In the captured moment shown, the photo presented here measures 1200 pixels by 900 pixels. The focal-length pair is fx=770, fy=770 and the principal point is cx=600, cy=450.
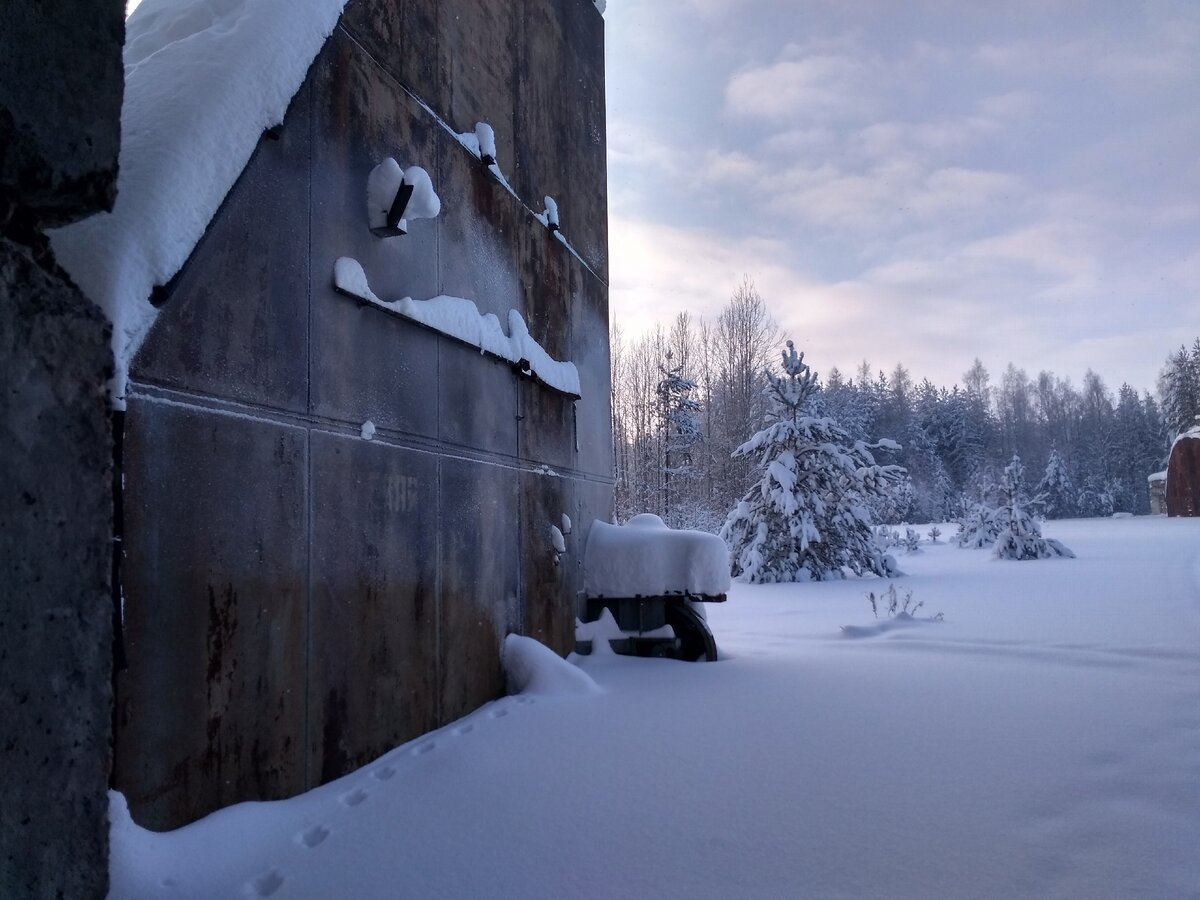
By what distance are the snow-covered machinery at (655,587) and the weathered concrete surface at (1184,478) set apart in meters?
39.5

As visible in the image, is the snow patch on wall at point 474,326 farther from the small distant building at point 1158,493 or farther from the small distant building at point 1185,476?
the small distant building at point 1158,493

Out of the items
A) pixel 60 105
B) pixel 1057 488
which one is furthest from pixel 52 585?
pixel 1057 488

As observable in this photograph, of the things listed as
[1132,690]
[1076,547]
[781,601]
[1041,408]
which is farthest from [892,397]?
[1132,690]

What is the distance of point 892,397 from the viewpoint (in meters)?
66.6

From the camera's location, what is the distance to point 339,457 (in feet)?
10.2

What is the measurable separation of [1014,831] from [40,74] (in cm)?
324

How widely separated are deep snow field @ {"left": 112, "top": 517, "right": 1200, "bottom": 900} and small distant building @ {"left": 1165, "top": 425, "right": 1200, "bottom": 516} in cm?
3787

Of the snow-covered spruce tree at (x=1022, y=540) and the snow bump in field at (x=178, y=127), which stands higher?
the snow bump in field at (x=178, y=127)

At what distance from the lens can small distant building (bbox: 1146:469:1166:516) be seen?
134 feet

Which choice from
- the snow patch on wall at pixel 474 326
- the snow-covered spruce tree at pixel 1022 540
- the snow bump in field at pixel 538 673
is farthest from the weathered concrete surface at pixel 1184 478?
the snow bump in field at pixel 538 673

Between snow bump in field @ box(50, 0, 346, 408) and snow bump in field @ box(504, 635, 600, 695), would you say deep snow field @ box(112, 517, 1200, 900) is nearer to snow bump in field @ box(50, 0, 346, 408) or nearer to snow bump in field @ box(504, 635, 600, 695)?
snow bump in field @ box(504, 635, 600, 695)

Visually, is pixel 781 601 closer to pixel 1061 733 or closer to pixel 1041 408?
pixel 1061 733

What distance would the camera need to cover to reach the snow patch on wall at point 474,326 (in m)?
3.21

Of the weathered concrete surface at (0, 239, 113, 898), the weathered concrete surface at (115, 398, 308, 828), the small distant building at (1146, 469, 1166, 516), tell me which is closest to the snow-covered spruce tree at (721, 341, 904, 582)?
the weathered concrete surface at (115, 398, 308, 828)
